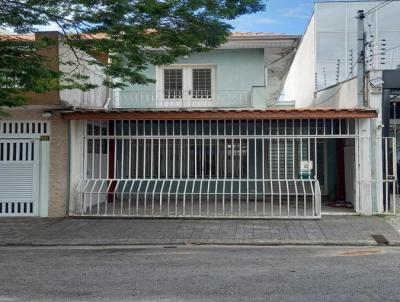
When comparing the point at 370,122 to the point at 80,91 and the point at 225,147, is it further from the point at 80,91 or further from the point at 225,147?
the point at 80,91

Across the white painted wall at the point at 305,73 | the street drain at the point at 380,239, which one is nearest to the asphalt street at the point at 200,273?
the street drain at the point at 380,239

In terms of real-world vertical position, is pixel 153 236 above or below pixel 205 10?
below

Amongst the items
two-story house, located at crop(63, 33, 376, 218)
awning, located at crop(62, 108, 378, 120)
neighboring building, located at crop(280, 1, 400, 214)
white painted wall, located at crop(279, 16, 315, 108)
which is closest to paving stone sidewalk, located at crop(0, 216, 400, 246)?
two-story house, located at crop(63, 33, 376, 218)

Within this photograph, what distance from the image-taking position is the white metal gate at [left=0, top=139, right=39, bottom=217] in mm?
13008

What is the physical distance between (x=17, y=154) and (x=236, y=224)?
19.7ft

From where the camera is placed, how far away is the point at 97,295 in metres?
5.91

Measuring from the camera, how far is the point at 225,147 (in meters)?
14.6

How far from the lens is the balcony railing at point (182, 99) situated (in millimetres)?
17172

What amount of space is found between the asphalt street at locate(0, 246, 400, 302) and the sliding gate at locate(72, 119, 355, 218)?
12.9 feet

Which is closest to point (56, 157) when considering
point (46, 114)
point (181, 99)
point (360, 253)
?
point (46, 114)

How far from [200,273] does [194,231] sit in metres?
3.90

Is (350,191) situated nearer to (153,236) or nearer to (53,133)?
(153,236)

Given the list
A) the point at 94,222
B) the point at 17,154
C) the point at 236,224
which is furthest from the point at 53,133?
the point at 236,224

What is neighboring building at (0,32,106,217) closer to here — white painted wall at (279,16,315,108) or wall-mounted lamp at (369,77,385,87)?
wall-mounted lamp at (369,77,385,87)
